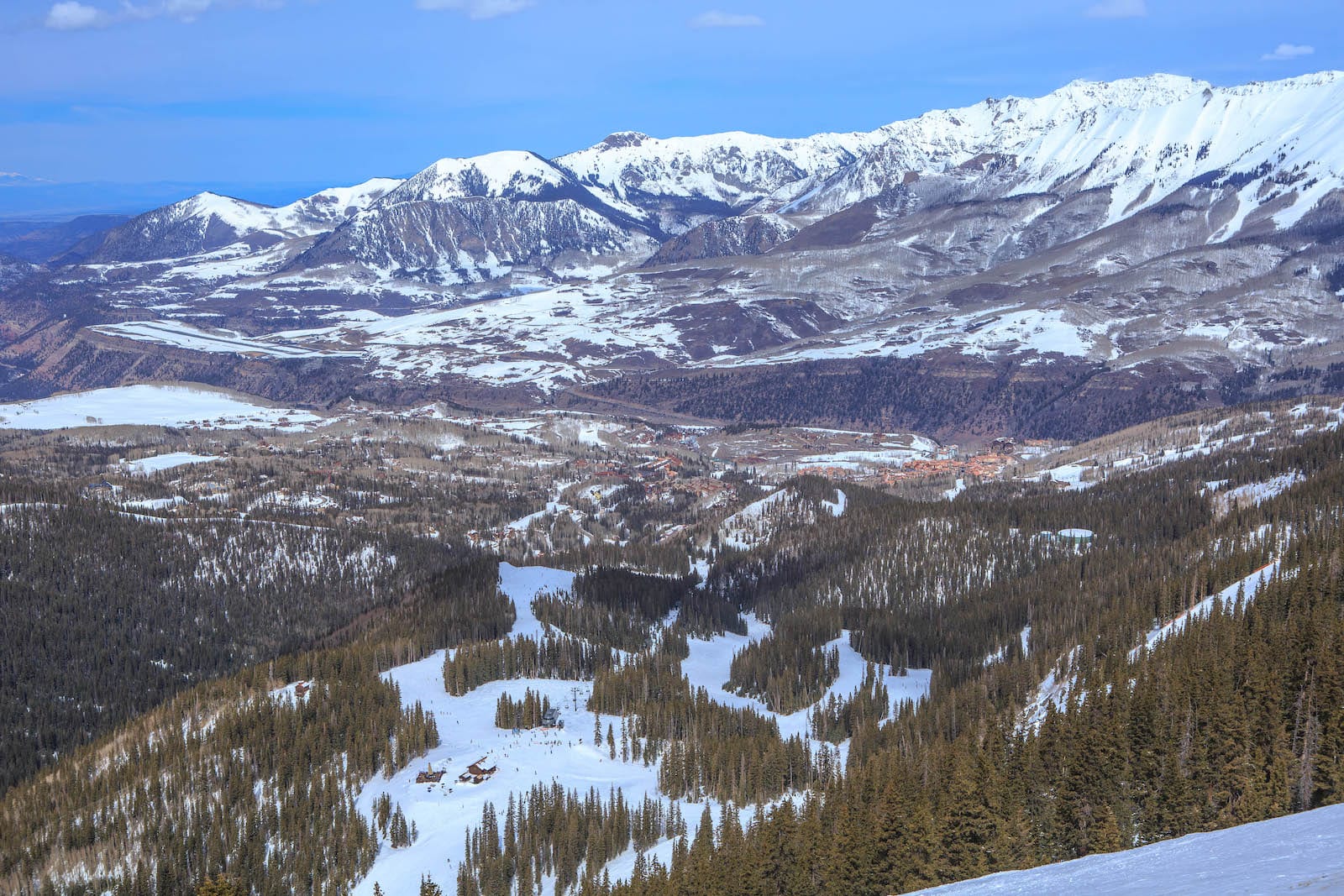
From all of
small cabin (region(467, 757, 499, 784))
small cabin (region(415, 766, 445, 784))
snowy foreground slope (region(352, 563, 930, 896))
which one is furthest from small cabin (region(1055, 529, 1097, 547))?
small cabin (region(415, 766, 445, 784))

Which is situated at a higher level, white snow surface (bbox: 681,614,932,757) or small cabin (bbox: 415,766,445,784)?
small cabin (bbox: 415,766,445,784)

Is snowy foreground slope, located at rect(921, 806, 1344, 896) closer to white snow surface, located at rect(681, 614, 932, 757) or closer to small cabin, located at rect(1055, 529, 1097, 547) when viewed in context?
white snow surface, located at rect(681, 614, 932, 757)

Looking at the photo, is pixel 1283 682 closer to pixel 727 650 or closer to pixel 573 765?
pixel 573 765

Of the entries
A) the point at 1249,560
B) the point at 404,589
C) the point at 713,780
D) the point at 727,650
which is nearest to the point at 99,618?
the point at 404,589

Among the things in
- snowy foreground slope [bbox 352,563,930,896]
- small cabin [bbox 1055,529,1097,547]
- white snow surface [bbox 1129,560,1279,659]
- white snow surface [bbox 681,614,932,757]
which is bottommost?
white snow surface [bbox 681,614,932,757]

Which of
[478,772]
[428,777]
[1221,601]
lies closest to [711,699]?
[478,772]

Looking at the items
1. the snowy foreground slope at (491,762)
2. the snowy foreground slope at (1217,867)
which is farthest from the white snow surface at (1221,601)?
the snowy foreground slope at (1217,867)
